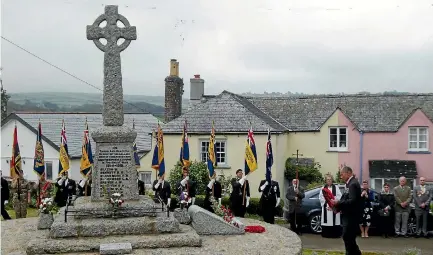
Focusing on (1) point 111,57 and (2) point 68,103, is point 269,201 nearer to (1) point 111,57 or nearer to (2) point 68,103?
(1) point 111,57

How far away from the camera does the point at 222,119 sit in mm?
29516

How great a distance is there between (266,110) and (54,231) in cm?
2285

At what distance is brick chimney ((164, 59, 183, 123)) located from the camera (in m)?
32.1

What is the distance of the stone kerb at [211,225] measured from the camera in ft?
45.9

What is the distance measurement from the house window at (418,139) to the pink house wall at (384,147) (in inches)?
9.8

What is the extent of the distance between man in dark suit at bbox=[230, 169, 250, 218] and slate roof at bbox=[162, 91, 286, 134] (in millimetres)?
9972

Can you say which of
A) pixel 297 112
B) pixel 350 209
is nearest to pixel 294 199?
pixel 350 209

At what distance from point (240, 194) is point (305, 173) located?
12.1 metres

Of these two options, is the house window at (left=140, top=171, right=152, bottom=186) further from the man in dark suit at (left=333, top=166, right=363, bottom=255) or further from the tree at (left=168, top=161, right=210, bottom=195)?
the man in dark suit at (left=333, top=166, right=363, bottom=255)

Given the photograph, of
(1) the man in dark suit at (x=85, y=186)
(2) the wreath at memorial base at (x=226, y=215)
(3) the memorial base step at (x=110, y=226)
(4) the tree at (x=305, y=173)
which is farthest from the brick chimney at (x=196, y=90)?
(3) the memorial base step at (x=110, y=226)

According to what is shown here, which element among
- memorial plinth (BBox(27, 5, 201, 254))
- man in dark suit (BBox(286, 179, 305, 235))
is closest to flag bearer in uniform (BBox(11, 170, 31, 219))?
memorial plinth (BBox(27, 5, 201, 254))

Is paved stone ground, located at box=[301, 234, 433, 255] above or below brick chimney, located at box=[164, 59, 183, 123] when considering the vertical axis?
below

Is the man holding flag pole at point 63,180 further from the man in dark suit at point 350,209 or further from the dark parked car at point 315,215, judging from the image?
the man in dark suit at point 350,209

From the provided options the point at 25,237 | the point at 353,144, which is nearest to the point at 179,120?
the point at 353,144
